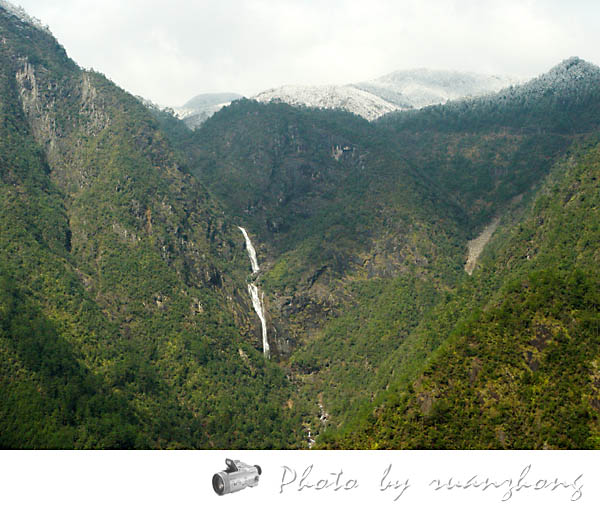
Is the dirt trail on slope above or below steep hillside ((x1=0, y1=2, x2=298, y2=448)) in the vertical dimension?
below

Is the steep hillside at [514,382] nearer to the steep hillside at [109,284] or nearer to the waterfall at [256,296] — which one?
the steep hillside at [109,284]

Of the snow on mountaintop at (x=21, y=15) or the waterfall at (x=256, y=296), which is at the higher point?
the snow on mountaintop at (x=21, y=15)

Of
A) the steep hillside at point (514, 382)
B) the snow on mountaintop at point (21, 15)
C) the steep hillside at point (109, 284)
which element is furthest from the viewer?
the snow on mountaintop at point (21, 15)

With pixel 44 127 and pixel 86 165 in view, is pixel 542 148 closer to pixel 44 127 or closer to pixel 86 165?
pixel 86 165
